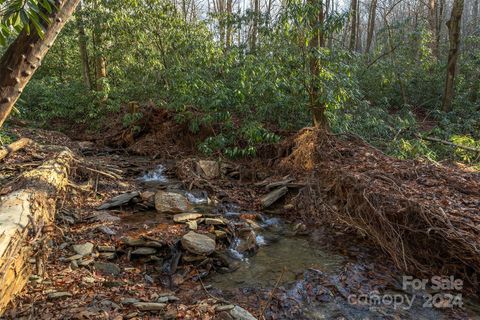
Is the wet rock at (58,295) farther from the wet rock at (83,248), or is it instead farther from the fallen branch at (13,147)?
the fallen branch at (13,147)

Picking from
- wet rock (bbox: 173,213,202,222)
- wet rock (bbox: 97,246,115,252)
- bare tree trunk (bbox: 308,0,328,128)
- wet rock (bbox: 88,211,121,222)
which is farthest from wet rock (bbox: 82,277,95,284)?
bare tree trunk (bbox: 308,0,328,128)

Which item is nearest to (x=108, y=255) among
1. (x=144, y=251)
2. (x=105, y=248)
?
(x=105, y=248)

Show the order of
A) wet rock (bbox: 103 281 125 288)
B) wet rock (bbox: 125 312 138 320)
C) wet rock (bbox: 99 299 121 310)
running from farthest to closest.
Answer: wet rock (bbox: 103 281 125 288) → wet rock (bbox: 99 299 121 310) → wet rock (bbox: 125 312 138 320)

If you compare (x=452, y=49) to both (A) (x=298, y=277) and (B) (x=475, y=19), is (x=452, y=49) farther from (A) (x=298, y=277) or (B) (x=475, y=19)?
(A) (x=298, y=277)

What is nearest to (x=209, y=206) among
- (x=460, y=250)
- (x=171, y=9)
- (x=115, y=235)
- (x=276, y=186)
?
(x=276, y=186)

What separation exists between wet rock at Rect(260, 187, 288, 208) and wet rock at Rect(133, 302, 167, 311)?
3419 mm

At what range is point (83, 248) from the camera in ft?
14.0

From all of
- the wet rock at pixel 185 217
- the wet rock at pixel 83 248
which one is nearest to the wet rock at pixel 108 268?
the wet rock at pixel 83 248

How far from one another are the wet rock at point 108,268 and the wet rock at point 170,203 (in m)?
1.82

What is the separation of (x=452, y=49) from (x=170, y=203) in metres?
12.0

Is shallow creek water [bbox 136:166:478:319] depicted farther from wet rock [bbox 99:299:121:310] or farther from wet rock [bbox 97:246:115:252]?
wet rock [bbox 99:299:121:310]

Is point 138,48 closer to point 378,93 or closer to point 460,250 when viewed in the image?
point 378,93

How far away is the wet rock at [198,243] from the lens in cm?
440

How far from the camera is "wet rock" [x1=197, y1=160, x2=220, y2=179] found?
7.79 metres
